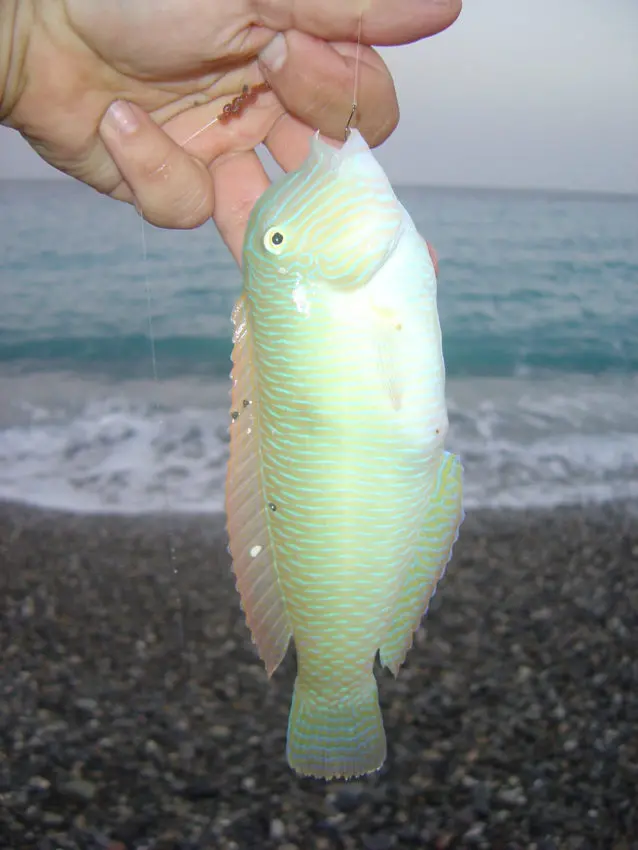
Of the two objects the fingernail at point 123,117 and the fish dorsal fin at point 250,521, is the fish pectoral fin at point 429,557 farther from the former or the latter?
the fingernail at point 123,117

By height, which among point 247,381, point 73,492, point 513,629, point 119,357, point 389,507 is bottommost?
point 119,357

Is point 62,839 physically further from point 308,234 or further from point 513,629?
point 308,234

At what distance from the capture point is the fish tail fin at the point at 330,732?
1467mm

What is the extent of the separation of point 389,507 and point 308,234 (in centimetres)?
45

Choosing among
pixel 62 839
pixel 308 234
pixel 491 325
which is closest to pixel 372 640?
pixel 308 234

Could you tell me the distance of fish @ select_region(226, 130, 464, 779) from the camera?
115 centimetres

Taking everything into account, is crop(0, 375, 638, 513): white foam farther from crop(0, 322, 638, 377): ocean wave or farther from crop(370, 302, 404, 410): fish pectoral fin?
crop(370, 302, 404, 410): fish pectoral fin

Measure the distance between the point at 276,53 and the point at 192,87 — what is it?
0.36 meters

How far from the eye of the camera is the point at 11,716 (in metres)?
3.61

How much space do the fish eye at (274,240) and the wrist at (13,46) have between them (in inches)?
37.3

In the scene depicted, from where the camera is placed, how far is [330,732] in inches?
58.0

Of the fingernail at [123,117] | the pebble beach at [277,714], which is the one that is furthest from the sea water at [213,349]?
the fingernail at [123,117]

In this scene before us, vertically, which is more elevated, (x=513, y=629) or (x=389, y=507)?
(x=389, y=507)

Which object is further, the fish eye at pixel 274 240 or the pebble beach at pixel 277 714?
the pebble beach at pixel 277 714
